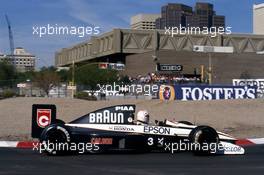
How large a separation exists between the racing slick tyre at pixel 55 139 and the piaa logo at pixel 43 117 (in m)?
0.77

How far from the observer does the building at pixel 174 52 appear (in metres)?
97.0

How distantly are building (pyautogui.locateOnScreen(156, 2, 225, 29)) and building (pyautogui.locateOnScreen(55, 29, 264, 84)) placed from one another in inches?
218

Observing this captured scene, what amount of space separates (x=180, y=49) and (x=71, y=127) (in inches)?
3615

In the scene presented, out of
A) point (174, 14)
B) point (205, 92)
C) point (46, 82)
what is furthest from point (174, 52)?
point (205, 92)

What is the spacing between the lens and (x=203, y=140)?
14.6 metres

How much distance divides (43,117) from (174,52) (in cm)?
8458

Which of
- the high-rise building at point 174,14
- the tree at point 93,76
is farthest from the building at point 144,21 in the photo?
the tree at point 93,76

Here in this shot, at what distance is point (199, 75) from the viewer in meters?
A: 97.2

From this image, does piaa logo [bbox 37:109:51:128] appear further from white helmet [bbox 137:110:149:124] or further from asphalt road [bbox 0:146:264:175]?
white helmet [bbox 137:110:149:124]

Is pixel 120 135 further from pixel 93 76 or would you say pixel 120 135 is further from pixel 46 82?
pixel 93 76

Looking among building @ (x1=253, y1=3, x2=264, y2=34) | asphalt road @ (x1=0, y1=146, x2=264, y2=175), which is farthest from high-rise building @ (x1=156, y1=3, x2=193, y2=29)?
asphalt road @ (x1=0, y1=146, x2=264, y2=175)

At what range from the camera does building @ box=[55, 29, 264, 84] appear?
97000 millimetres

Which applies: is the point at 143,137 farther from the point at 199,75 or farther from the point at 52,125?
the point at 199,75

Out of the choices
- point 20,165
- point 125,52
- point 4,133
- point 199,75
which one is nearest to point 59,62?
point 125,52
